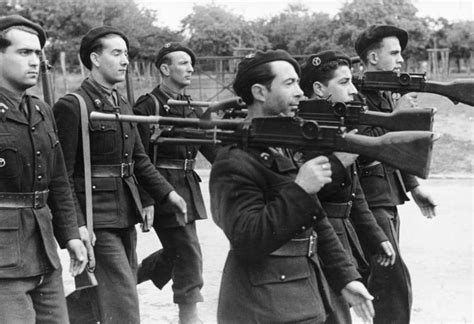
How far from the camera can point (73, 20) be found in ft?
92.1

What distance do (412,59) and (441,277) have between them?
122 feet

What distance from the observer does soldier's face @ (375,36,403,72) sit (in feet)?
18.3

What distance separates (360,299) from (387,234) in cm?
162

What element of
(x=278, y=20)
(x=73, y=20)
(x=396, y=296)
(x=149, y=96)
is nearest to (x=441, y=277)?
(x=396, y=296)

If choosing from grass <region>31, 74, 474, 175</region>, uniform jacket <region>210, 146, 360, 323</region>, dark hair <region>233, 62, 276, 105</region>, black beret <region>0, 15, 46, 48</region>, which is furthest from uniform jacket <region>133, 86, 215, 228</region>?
grass <region>31, 74, 474, 175</region>

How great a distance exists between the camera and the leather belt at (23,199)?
364 cm

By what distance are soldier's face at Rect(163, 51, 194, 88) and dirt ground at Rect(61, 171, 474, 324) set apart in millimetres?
1826

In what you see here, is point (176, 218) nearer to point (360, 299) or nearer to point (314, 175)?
point (360, 299)

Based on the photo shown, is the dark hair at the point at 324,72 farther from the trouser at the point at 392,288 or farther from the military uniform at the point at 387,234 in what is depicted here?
the trouser at the point at 392,288

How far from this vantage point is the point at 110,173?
4.77 m

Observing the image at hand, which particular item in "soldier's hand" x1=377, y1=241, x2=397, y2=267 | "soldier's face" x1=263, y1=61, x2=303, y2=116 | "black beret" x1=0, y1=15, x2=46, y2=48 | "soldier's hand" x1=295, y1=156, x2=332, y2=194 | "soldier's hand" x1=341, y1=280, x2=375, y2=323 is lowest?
"soldier's hand" x1=377, y1=241, x2=397, y2=267

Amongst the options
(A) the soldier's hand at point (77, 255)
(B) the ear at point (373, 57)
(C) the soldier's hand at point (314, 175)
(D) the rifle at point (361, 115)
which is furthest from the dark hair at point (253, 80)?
(B) the ear at point (373, 57)

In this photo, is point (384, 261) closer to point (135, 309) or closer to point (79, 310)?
point (135, 309)

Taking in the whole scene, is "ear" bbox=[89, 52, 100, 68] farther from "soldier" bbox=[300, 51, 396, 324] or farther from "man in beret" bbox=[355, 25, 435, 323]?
"man in beret" bbox=[355, 25, 435, 323]
